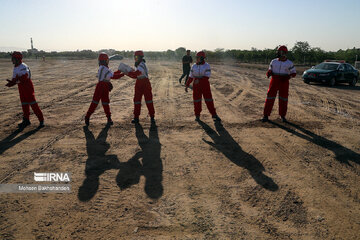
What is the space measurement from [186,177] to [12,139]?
4.43m

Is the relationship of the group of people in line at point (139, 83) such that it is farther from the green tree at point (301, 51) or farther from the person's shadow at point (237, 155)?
the green tree at point (301, 51)

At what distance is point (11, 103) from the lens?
387 inches

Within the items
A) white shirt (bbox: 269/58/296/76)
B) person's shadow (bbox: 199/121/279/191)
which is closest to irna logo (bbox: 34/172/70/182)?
person's shadow (bbox: 199/121/279/191)

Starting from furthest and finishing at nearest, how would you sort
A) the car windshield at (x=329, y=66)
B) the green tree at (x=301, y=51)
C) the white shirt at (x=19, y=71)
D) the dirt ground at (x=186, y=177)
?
the green tree at (x=301, y=51) → the car windshield at (x=329, y=66) → the white shirt at (x=19, y=71) → the dirt ground at (x=186, y=177)

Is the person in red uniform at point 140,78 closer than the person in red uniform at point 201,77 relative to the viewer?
Yes

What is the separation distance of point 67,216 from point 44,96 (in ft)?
31.0

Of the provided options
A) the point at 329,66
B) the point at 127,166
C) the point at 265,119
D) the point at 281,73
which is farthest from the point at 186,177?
the point at 329,66

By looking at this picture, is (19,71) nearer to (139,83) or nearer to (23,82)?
(23,82)

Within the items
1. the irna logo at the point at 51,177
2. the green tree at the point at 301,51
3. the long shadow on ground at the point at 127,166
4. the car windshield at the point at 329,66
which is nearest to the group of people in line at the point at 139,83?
the long shadow on ground at the point at 127,166

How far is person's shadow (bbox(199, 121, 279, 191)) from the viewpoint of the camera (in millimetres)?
4223

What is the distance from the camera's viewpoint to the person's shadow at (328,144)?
511 cm

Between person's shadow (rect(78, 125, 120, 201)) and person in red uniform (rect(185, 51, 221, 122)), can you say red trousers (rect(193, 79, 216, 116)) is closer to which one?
person in red uniform (rect(185, 51, 221, 122))

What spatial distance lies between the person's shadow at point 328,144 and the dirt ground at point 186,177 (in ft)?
0.08

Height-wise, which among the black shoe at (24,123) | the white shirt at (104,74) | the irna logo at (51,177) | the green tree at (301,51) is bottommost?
the irna logo at (51,177)
